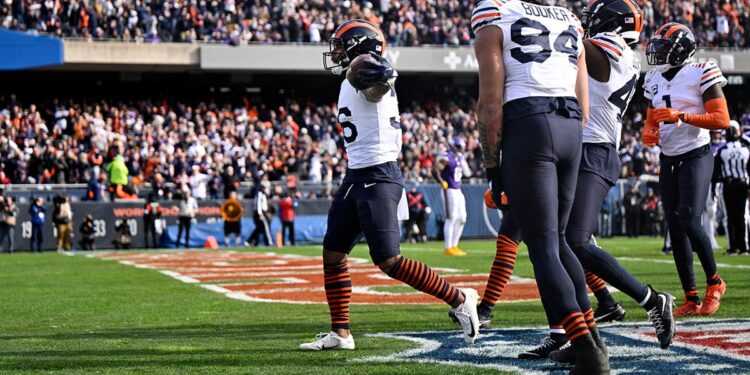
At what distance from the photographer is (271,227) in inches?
1077

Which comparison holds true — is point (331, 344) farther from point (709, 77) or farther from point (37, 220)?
point (37, 220)

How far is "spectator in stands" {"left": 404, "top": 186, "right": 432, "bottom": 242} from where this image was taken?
2820 centimetres

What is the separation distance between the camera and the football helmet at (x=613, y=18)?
685cm

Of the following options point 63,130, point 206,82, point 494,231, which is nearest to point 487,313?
point 494,231

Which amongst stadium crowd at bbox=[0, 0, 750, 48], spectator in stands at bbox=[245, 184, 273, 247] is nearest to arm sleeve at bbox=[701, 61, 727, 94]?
spectator in stands at bbox=[245, 184, 273, 247]

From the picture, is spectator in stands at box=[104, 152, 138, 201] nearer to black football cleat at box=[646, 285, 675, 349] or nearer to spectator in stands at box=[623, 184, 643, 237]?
spectator in stands at box=[623, 184, 643, 237]

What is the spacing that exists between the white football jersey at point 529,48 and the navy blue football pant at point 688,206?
10.8ft

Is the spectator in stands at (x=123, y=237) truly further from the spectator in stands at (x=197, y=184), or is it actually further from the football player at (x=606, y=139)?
the football player at (x=606, y=139)

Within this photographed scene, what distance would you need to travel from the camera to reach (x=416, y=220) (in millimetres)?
28328

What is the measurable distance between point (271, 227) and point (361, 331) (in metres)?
20.1

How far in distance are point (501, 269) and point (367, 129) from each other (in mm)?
1466

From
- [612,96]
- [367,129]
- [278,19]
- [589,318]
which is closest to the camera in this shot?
[589,318]

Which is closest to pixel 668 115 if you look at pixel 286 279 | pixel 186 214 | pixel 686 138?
pixel 686 138

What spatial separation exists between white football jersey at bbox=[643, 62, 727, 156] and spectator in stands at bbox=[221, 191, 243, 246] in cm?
1786
